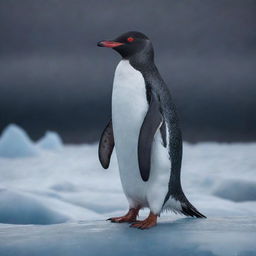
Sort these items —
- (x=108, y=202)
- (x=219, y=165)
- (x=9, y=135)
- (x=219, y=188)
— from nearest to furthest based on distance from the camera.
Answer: (x=108, y=202)
(x=219, y=188)
(x=219, y=165)
(x=9, y=135)

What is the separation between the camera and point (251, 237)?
1454mm

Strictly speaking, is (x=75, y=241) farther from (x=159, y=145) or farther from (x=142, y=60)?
(x=142, y=60)

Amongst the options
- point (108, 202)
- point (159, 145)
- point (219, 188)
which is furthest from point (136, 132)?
point (219, 188)

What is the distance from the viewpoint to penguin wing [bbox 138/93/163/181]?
1.56 m

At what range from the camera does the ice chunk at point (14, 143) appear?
271 inches

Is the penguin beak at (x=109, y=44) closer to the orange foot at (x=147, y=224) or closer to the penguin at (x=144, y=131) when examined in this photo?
the penguin at (x=144, y=131)

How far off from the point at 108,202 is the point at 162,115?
78.9 inches

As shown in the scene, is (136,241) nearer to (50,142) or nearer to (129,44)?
(129,44)

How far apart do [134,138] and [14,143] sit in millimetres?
5742

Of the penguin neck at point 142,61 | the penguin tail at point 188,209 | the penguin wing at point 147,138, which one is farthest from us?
the penguin tail at point 188,209

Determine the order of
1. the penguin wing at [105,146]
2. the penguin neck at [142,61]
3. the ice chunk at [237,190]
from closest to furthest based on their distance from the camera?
the penguin neck at [142,61] → the penguin wing at [105,146] → the ice chunk at [237,190]

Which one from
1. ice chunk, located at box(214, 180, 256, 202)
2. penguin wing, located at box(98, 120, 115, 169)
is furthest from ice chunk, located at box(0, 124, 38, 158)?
penguin wing, located at box(98, 120, 115, 169)

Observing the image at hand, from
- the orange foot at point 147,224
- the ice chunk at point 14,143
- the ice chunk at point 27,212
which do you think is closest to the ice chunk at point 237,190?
the ice chunk at point 27,212

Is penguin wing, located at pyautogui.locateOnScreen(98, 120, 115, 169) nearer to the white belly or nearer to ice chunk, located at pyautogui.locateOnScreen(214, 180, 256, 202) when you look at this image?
the white belly
